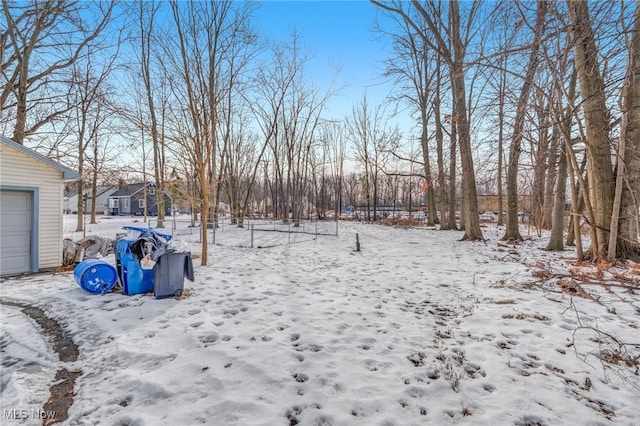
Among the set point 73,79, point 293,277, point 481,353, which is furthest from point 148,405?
point 73,79

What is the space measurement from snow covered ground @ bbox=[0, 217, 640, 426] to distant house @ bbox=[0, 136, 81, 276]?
7.51 feet

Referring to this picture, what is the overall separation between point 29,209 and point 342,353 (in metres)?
8.88

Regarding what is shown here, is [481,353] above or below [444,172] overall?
below

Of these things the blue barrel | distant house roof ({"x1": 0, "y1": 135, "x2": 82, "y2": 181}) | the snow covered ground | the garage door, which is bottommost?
the snow covered ground

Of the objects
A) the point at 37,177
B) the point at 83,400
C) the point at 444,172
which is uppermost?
the point at 444,172

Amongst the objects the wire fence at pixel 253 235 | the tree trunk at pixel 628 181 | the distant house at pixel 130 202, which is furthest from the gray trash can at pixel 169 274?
the distant house at pixel 130 202

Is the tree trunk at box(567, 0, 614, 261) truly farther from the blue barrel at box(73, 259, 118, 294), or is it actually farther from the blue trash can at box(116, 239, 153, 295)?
the blue barrel at box(73, 259, 118, 294)

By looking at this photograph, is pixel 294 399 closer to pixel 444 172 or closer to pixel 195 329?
pixel 195 329

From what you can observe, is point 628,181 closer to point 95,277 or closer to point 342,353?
point 342,353

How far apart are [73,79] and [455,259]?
1467 cm

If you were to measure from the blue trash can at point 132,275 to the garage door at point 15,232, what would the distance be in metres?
4.31

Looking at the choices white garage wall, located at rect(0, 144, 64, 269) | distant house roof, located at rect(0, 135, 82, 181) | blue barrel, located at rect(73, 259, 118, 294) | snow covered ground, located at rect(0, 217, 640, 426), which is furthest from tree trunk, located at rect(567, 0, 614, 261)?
white garage wall, located at rect(0, 144, 64, 269)

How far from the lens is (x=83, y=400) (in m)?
2.48

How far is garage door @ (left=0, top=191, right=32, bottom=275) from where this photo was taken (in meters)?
7.09
